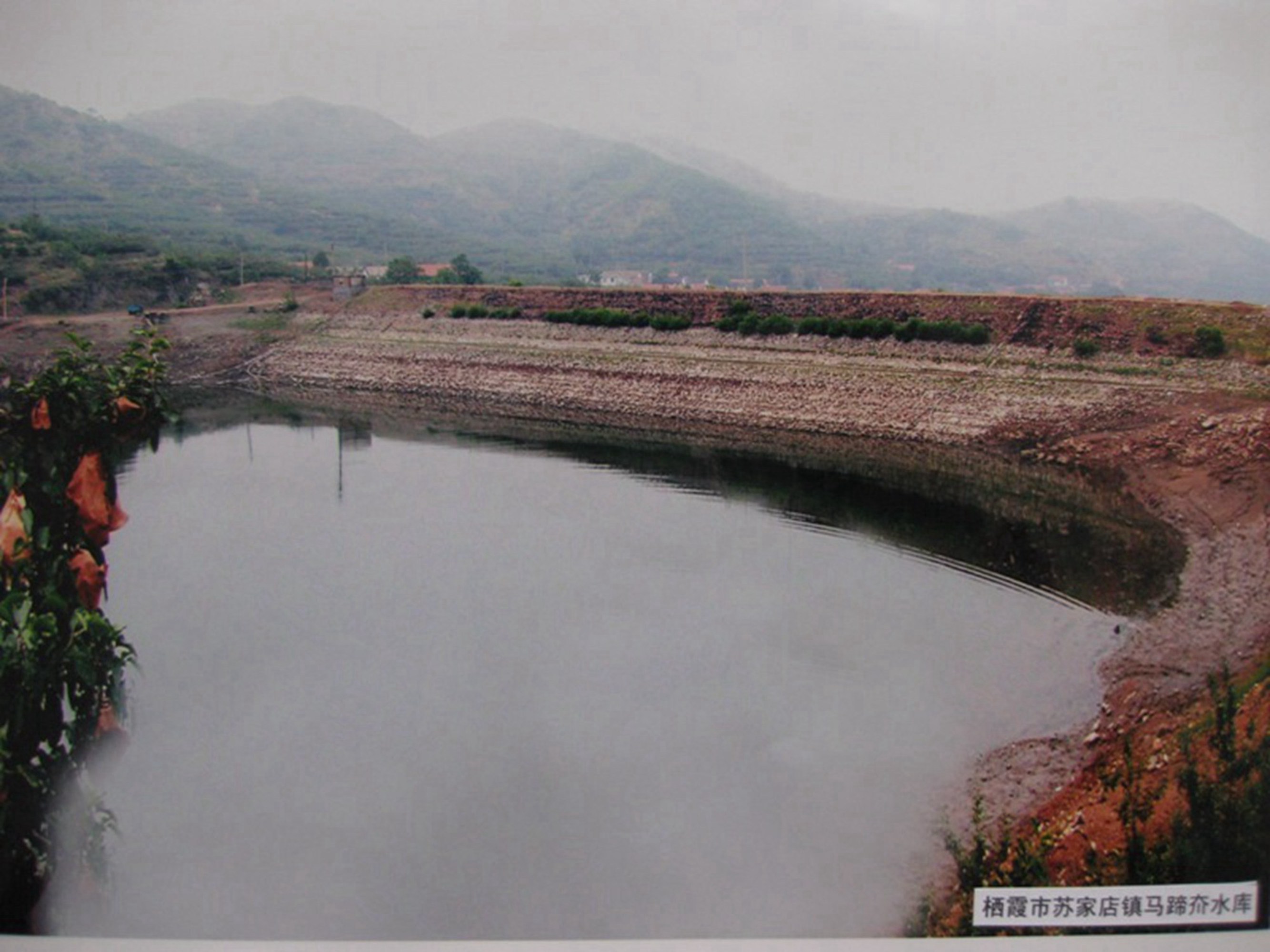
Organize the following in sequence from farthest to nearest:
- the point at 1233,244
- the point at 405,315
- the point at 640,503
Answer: the point at 405,315, the point at 640,503, the point at 1233,244

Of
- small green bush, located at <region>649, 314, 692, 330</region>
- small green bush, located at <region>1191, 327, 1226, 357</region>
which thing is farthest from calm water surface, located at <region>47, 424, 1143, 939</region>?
small green bush, located at <region>649, 314, 692, 330</region>

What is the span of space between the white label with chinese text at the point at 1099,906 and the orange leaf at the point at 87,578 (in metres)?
3.63

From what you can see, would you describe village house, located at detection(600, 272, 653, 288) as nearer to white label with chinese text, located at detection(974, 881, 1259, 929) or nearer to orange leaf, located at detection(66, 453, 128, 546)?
orange leaf, located at detection(66, 453, 128, 546)

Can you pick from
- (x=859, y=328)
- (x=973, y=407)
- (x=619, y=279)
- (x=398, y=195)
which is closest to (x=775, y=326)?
(x=859, y=328)

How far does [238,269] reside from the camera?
820 cm

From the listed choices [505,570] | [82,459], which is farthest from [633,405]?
[82,459]

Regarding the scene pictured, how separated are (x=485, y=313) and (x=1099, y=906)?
20.0 m

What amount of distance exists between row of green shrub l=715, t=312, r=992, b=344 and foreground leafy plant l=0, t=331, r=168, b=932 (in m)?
14.5

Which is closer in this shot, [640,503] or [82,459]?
[82,459]

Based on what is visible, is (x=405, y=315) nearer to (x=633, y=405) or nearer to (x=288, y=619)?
(x=633, y=405)

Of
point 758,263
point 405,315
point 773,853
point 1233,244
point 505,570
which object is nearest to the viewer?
point 773,853

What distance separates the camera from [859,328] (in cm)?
1756

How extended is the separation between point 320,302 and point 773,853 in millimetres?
10622

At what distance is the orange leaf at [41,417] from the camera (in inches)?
144
